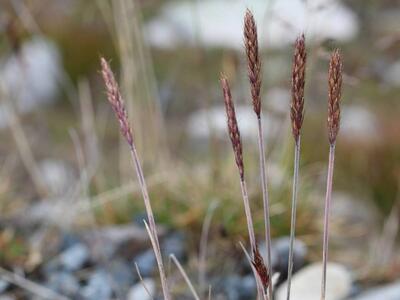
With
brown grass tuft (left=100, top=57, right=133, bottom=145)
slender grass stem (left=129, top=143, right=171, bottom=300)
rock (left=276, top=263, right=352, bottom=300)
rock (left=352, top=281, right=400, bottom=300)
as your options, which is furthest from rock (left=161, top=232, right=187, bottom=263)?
brown grass tuft (left=100, top=57, right=133, bottom=145)

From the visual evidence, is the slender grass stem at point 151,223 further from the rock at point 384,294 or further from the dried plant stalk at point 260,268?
the rock at point 384,294

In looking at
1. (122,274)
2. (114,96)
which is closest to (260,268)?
(114,96)

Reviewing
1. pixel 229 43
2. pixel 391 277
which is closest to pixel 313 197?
pixel 391 277

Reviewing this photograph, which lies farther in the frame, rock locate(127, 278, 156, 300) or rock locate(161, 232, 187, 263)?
rock locate(161, 232, 187, 263)

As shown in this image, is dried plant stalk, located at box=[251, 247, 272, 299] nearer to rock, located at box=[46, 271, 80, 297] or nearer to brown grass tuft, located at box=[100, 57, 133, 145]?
brown grass tuft, located at box=[100, 57, 133, 145]

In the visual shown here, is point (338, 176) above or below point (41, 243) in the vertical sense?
below

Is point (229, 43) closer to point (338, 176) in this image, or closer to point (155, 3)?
point (155, 3)

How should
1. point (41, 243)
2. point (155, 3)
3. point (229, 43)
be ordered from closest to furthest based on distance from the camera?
1. point (41, 243)
2. point (229, 43)
3. point (155, 3)
